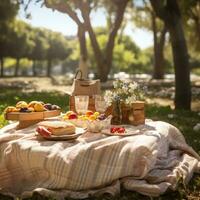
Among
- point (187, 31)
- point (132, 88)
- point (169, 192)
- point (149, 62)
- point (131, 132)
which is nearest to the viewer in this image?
point (169, 192)

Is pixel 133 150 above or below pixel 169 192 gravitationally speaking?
above

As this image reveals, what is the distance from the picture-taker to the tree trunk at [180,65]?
50.1 ft

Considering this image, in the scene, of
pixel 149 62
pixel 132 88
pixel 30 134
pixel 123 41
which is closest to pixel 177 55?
pixel 132 88

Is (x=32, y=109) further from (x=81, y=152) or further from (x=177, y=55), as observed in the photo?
(x=177, y=55)

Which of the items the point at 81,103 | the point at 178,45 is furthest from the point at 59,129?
the point at 178,45

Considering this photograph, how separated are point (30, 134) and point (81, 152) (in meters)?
1.06

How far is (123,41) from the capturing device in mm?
90188

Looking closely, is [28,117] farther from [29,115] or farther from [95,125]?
[95,125]

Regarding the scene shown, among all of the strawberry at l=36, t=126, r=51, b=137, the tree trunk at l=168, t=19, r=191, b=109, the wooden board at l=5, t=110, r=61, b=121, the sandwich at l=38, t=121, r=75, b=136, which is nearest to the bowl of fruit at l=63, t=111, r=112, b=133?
the wooden board at l=5, t=110, r=61, b=121

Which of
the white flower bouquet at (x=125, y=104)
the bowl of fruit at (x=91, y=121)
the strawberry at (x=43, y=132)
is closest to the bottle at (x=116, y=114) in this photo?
the white flower bouquet at (x=125, y=104)

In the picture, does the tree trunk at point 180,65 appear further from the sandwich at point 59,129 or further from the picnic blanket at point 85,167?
the sandwich at point 59,129

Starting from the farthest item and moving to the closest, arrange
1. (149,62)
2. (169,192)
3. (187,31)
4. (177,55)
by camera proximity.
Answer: (149,62)
(187,31)
(177,55)
(169,192)

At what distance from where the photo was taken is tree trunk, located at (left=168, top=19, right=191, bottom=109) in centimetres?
1526

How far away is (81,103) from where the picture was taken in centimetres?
832
